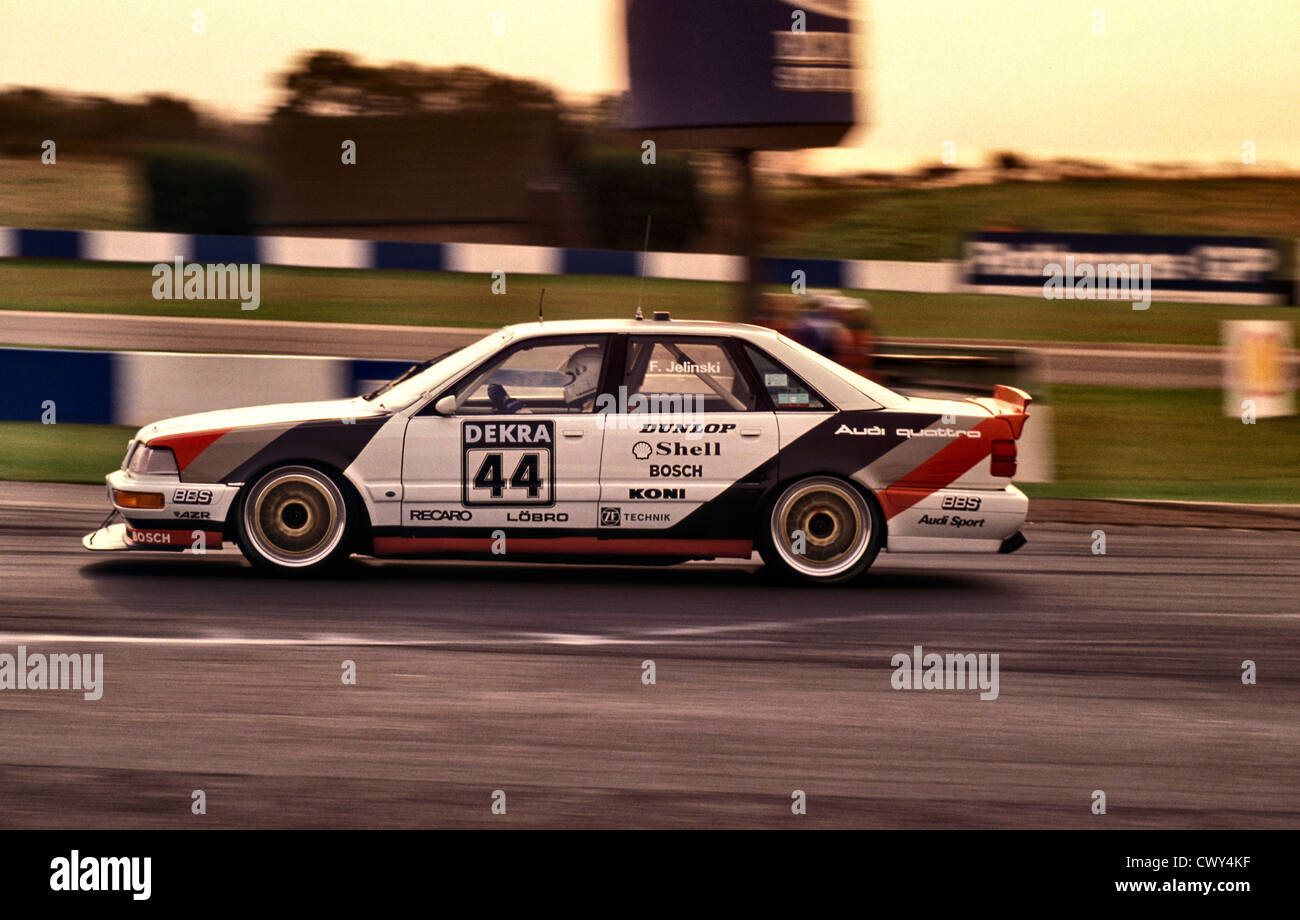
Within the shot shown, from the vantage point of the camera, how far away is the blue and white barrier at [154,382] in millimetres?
11836

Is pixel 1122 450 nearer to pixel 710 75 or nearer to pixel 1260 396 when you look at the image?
pixel 1260 396

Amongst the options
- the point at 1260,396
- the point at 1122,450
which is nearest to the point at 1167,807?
the point at 1122,450

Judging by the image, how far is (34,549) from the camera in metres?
8.02

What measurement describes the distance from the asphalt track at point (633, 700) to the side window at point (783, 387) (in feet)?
3.22

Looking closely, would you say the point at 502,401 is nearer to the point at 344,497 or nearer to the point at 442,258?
the point at 344,497

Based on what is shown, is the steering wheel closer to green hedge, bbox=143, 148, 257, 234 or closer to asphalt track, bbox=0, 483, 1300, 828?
asphalt track, bbox=0, 483, 1300, 828

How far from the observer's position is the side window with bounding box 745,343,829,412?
25.0ft

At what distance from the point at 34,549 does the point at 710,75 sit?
680 cm

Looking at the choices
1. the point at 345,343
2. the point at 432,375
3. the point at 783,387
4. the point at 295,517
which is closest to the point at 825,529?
the point at 783,387

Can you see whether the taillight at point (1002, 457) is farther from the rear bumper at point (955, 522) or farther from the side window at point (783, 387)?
the side window at point (783, 387)

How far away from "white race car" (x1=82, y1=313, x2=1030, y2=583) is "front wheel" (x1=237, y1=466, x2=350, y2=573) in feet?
0.03

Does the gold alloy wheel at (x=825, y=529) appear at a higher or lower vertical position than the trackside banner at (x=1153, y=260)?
lower

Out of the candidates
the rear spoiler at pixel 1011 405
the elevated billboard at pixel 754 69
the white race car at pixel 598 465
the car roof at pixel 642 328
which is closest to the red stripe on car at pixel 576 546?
the white race car at pixel 598 465

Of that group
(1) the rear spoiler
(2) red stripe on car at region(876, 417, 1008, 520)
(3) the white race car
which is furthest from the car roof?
(1) the rear spoiler
